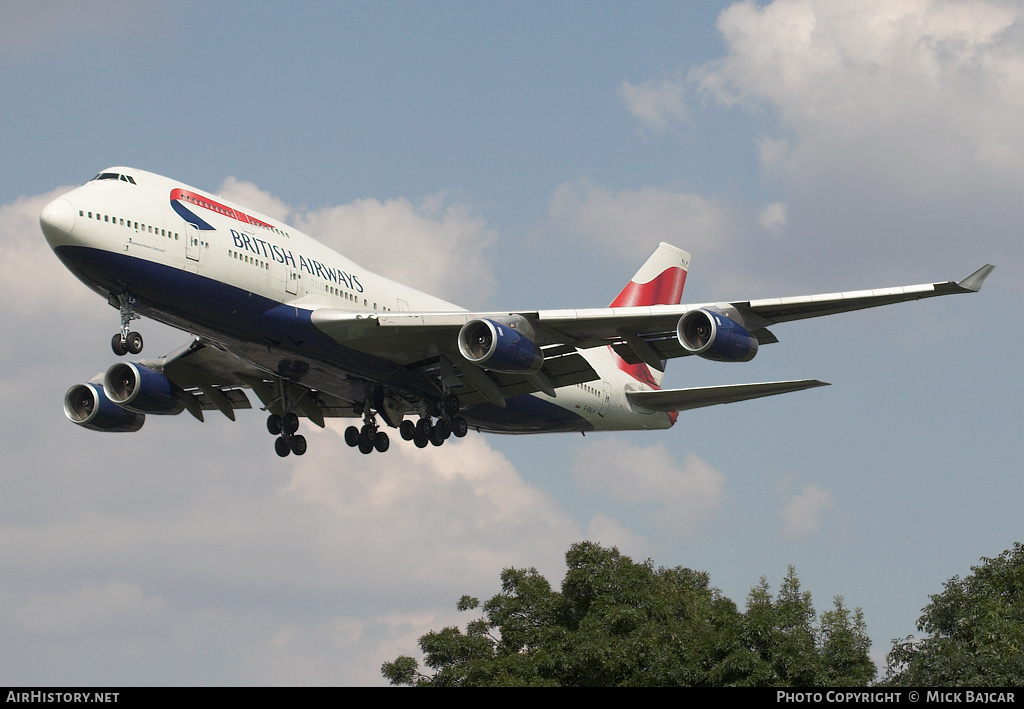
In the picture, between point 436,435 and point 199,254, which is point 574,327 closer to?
point 436,435

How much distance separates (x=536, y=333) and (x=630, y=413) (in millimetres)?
11251

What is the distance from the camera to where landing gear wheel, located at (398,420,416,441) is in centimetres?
4188

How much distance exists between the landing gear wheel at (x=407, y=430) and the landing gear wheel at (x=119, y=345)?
37.9 ft

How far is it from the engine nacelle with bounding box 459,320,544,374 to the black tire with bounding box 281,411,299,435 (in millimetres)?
9275

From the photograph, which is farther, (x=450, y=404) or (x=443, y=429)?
(x=443, y=429)

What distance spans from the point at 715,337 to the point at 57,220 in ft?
57.3

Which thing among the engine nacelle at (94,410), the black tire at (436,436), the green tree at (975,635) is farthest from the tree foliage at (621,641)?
the engine nacelle at (94,410)

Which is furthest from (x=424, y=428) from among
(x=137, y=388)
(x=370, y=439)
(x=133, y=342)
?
(x=133, y=342)

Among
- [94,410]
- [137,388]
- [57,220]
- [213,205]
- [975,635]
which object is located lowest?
[975,635]

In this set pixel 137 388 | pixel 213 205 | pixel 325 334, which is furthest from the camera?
pixel 137 388

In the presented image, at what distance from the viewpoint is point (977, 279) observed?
30.0 meters

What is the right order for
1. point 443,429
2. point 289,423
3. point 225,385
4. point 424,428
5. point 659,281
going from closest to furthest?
point 443,429 < point 424,428 < point 289,423 < point 225,385 < point 659,281
